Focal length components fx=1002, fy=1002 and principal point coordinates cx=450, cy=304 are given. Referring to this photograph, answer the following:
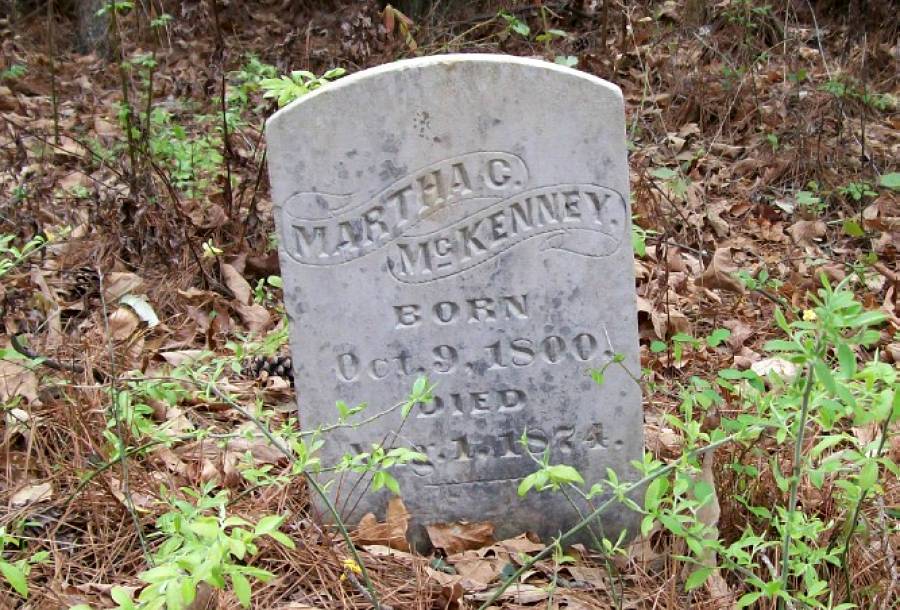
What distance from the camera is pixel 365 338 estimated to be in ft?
8.81

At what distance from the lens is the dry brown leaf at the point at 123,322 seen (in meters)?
3.72

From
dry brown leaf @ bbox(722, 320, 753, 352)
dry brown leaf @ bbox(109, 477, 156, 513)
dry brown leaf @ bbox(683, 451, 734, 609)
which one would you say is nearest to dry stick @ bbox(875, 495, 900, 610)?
dry brown leaf @ bbox(683, 451, 734, 609)

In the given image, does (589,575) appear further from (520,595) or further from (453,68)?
(453,68)

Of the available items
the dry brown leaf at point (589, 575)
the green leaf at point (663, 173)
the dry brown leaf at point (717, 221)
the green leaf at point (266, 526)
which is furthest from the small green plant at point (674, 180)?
the green leaf at point (266, 526)

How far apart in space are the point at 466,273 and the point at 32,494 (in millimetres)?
1374

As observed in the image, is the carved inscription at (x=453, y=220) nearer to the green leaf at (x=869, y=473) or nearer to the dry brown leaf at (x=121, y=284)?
the green leaf at (x=869, y=473)

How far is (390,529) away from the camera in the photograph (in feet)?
9.24

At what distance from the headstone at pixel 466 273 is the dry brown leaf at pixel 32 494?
0.76 metres

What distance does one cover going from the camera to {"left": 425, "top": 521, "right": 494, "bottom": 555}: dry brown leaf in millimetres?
2822

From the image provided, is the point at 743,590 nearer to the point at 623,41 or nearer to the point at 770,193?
the point at 770,193

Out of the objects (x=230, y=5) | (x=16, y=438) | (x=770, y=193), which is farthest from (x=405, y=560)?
(x=230, y=5)

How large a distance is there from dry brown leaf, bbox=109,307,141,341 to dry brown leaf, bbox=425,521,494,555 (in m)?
1.53

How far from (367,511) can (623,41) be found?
13.2 ft

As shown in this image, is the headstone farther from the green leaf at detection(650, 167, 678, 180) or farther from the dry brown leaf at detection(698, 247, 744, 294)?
the green leaf at detection(650, 167, 678, 180)
